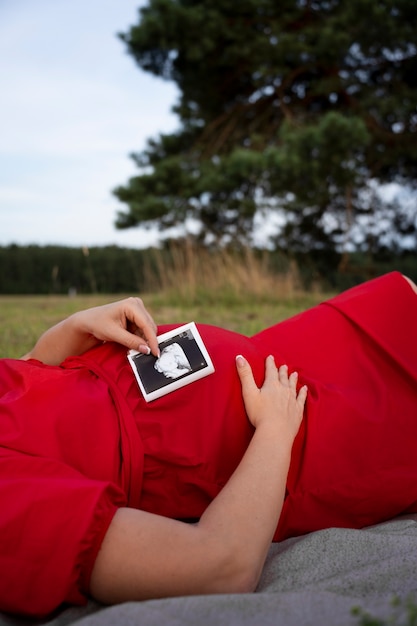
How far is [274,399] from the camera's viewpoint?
4.46ft

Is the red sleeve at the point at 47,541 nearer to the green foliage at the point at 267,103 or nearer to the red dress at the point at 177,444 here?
the red dress at the point at 177,444

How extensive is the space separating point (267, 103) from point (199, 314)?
7225mm

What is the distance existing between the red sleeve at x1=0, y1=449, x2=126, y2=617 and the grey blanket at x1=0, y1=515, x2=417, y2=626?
0.07m

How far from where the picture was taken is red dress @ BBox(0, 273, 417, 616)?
1.01 m

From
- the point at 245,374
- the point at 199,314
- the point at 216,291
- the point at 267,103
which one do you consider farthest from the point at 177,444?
the point at 267,103

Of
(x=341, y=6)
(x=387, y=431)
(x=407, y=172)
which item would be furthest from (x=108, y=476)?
(x=407, y=172)

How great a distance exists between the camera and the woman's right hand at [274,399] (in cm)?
131

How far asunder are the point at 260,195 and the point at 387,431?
382 inches

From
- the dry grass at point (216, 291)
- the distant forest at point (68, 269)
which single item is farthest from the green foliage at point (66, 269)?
the dry grass at point (216, 291)

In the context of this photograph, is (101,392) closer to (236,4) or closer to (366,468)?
(366,468)

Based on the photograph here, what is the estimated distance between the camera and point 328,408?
1.45 metres

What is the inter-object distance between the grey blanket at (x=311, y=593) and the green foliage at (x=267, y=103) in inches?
315

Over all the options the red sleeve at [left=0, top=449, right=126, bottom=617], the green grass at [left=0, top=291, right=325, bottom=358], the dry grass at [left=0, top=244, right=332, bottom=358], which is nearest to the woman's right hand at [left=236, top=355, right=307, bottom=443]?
the red sleeve at [left=0, top=449, right=126, bottom=617]

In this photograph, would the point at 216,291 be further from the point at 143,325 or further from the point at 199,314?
the point at 143,325
